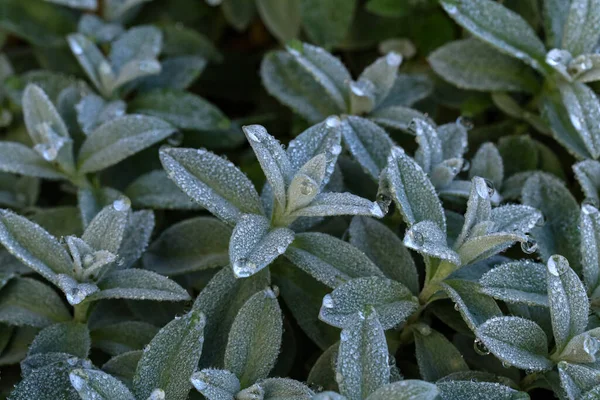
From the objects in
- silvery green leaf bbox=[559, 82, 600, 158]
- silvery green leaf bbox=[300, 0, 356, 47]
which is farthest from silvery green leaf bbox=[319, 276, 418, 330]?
silvery green leaf bbox=[300, 0, 356, 47]

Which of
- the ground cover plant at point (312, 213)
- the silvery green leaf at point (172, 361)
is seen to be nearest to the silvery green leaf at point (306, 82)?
the ground cover plant at point (312, 213)

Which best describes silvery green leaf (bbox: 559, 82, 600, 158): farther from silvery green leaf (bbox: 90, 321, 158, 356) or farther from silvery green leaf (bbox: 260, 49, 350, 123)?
silvery green leaf (bbox: 90, 321, 158, 356)

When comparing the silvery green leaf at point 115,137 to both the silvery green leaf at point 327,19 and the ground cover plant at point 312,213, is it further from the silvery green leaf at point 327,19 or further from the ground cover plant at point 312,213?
the silvery green leaf at point 327,19

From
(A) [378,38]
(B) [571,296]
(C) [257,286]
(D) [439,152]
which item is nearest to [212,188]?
(C) [257,286]

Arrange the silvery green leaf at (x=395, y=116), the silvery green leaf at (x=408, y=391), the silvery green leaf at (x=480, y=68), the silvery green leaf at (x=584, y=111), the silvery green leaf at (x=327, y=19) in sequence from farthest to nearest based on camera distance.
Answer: the silvery green leaf at (x=327, y=19) < the silvery green leaf at (x=480, y=68) < the silvery green leaf at (x=395, y=116) < the silvery green leaf at (x=584, y=111) < the silvery green leaf at (x=408, y=391)

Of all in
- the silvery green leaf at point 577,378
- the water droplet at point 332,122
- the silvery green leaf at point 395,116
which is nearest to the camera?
the silvery green leaf at point 577,378

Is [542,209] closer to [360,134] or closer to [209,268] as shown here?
[360,134]
